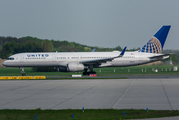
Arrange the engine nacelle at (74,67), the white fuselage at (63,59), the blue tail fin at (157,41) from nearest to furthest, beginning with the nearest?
the engine nacelle at (74,67)
the white fuselage at (63,59)
the blue tail fin at (157,41)

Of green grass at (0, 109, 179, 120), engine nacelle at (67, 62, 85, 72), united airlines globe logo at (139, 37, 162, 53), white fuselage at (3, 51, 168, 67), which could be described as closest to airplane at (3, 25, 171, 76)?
white fuselage at (3, 51, 168, 67)

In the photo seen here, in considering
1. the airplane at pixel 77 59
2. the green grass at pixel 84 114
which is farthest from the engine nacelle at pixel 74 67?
the green grass at pixel 84 114

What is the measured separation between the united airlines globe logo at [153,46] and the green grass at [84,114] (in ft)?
116

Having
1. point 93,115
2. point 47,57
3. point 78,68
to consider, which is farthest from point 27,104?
point 47,57

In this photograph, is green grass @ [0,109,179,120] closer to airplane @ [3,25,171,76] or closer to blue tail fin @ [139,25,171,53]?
airplane @ [3,25,171,76]

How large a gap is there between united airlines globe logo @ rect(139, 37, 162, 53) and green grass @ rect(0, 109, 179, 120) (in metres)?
35.4

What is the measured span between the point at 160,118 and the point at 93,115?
318 centimetres

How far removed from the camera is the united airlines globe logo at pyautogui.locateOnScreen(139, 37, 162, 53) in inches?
1876

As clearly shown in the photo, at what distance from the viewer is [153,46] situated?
47969 mm

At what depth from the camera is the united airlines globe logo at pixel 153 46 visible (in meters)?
47.7

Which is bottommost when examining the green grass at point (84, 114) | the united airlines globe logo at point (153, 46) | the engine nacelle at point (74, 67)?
the green grass at point (84, 114)

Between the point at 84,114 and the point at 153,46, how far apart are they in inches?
1473

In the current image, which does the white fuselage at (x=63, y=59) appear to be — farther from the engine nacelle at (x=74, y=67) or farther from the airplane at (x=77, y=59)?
the engine nacelle at (x=74, y=67)

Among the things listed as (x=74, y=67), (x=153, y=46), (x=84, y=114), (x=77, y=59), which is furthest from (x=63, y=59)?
(x=84, y=114)
